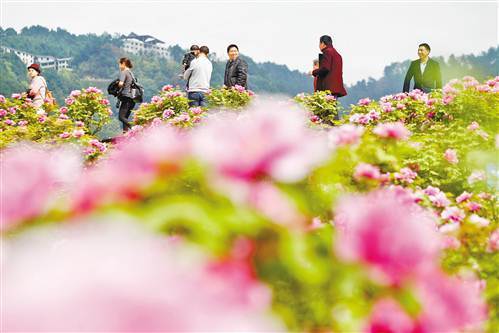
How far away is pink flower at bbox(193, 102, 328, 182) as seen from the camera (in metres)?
0.79

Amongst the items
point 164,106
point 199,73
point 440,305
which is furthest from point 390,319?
point 164,106

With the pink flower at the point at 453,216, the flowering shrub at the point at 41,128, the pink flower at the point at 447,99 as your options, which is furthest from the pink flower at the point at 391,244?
the pink flower at the point at 447,99

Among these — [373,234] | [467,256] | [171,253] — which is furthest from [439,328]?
[467,256]

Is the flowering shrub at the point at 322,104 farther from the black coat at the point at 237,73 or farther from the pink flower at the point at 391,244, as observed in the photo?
the pink flower at the point at 391,244

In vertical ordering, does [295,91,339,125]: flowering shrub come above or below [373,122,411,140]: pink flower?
above

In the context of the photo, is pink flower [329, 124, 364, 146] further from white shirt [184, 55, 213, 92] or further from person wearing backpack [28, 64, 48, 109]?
person wearing backpack [28, 64, 48, 109]

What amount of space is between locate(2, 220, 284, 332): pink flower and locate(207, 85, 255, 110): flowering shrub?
22.3 ft

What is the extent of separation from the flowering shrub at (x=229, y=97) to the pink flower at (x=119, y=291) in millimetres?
6808

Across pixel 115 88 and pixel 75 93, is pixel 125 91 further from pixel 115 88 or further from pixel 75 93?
pixel 75 93

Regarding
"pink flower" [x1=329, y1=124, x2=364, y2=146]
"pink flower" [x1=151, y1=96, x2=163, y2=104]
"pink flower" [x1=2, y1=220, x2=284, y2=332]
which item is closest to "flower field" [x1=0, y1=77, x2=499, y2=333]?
"pink flower" [x1=2, y1=220, x2=284, y2=332]

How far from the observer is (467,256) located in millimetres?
1870

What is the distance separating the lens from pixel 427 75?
6691 mm

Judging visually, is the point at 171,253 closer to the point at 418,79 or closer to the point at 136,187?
the point at 136,187

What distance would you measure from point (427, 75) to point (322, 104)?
4.04 ft
